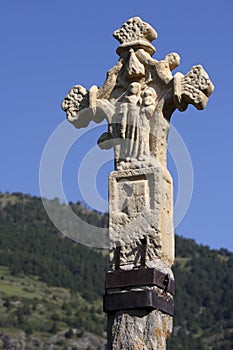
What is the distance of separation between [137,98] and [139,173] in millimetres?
839

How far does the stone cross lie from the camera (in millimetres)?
9688

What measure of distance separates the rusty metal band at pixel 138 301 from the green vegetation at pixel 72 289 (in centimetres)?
11382

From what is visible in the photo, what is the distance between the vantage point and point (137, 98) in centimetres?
1052

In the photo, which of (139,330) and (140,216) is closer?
(139,330)

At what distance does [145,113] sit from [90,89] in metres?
0.79

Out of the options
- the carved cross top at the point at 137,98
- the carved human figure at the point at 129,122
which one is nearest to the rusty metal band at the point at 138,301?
the carved cross top at the point at 137,98

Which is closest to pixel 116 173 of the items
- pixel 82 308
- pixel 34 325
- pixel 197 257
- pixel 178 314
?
pixel 34 325

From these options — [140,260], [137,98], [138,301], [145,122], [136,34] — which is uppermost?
[136,34]

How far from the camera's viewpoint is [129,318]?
9.70 metres

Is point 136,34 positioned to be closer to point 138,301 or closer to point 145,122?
point 145,122

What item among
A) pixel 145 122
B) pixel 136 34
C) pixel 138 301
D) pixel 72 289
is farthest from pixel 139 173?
pixel 72 289

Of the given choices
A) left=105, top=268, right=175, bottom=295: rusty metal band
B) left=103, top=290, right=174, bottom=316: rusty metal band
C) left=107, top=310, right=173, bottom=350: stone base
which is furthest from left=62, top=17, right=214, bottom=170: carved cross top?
left=107, top=310, right=173, bottom=350: stone base

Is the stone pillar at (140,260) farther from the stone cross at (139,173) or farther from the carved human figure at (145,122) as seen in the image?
the carved human figure at (145,122)

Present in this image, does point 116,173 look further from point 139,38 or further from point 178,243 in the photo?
point 178,243
